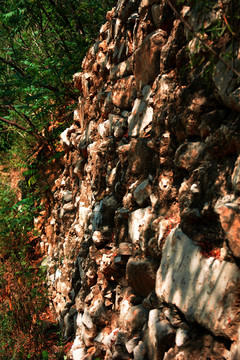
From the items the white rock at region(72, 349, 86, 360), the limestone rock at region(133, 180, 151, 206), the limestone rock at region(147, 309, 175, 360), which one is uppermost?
the limestone rock at region(133, 180, 151, 206)

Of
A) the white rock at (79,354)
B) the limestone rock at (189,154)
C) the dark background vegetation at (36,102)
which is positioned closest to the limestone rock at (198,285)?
the limestone rock at (189,154)

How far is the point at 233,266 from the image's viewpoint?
4.96ft

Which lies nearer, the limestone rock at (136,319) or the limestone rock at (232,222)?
the limestone rock at (232,222)

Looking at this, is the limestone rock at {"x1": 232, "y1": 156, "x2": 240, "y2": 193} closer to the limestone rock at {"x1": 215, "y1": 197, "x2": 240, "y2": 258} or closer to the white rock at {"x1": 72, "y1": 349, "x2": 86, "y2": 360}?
the limestone rock at {"x1": 215, "y1": 197, "x2": 240, "y2": 258}

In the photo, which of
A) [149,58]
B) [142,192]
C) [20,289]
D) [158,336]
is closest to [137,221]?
[142,192]

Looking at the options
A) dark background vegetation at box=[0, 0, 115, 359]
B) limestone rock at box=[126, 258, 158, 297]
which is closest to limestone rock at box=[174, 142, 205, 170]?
limestone rock at box=[126, 258, 158, 297]

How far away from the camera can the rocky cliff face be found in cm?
164

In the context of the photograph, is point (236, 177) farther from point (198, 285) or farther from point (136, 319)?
point (136, 319)

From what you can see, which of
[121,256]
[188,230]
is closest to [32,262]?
[121,256]

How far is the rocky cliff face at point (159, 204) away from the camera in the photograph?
1.64m

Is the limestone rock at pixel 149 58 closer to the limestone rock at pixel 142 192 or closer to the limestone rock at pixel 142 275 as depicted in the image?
the limestone rock at pixel 142 192

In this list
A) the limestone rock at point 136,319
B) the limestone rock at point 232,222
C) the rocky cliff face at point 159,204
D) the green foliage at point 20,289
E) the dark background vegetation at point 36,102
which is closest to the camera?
the limestone rock at point 232,222

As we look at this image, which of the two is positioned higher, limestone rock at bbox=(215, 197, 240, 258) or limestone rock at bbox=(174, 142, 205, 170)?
limestone rock at bbox=(174, 142, 205, 170)

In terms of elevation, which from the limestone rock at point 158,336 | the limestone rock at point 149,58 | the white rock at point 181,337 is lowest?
the limestone rock at point 158,336
